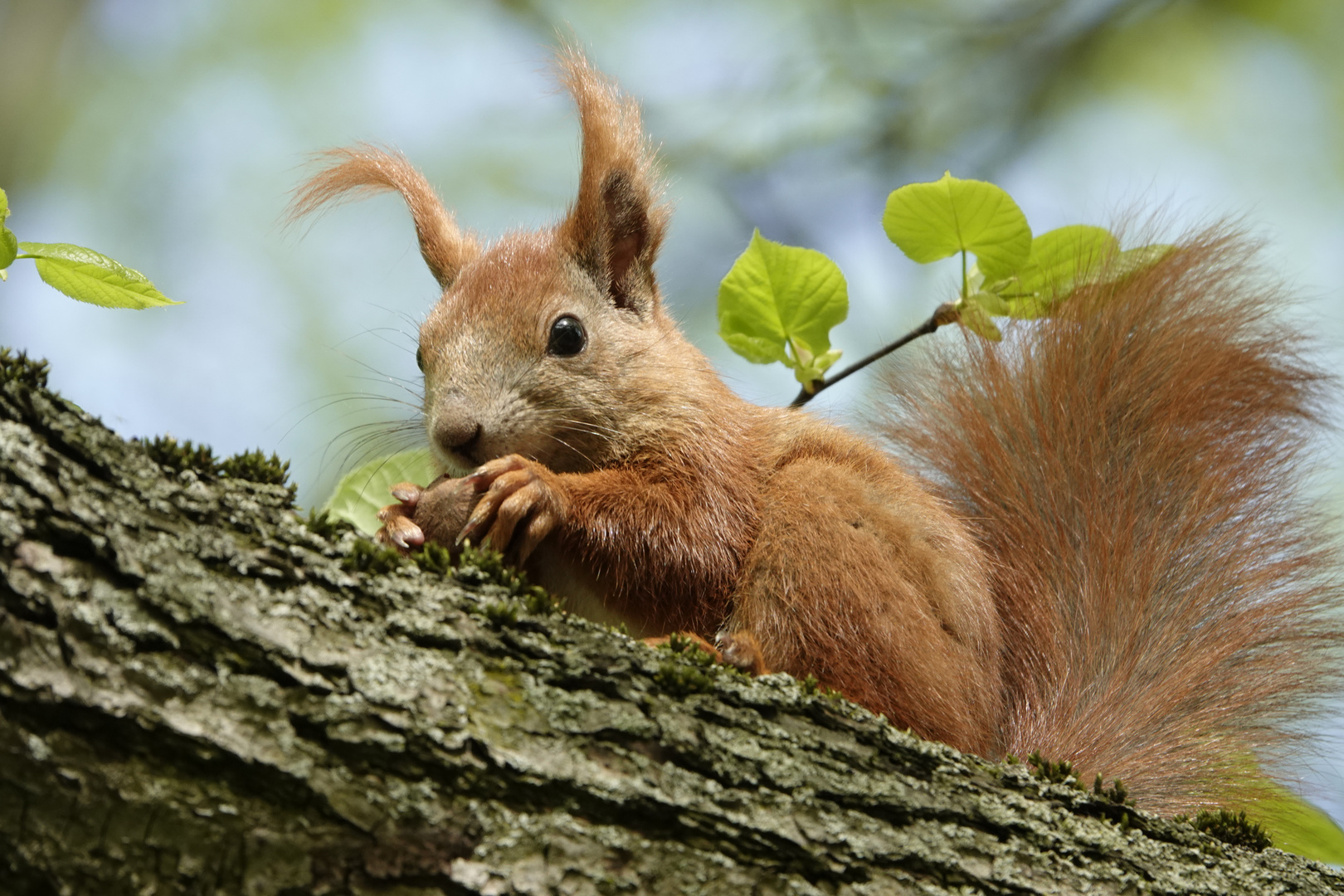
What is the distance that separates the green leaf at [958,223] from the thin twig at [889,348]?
0.17 meters

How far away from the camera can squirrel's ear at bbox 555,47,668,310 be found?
219 centimetres

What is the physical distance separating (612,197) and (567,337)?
371 mm

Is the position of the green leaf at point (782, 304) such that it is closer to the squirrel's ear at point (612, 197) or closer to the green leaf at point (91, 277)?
the squirrel's ear at point (612, 197)

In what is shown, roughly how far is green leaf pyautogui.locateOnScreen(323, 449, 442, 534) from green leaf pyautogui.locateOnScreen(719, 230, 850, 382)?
2.31ft

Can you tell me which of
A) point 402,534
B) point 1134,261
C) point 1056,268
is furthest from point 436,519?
point 1134,261

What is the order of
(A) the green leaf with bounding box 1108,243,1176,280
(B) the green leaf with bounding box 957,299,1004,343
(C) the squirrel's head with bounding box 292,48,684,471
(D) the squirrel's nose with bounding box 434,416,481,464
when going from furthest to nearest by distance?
(A) the green leaf with bounding box 1108,243,1176,280 → (B) the green leaf with bounding box 957,299,1004,343 → (C) the squirrel's head with bounding box 292,48,684,471 → (D) the squirrel's nose with bounding box 434,416,481,464

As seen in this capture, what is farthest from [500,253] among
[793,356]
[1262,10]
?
[1262,10]

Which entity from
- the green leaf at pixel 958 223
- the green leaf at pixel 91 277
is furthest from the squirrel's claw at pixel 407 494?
the green leaf at pixel 958 223

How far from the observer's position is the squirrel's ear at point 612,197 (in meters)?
2.19

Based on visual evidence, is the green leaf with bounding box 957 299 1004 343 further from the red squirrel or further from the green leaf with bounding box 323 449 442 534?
the green leaf with bounding box 323 449 442 534

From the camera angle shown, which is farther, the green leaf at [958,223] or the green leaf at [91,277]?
the green leaf at [958,223]

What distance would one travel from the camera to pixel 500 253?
232cm

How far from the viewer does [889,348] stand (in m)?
2.20

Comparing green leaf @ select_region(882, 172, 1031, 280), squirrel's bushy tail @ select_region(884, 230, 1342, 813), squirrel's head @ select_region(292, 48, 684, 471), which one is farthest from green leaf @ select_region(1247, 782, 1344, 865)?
squirrel's head @ select_region(292, 48, 684, 471)
